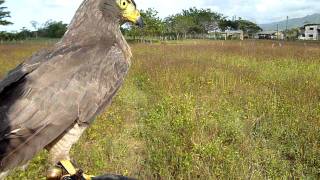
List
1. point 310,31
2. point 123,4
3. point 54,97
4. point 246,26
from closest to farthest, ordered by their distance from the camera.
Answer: point 54,97, point 123,4, point 310,31, point 246,26

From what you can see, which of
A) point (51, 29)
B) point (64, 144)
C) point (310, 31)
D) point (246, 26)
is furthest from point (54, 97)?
point (246, 26)

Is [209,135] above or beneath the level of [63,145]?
beneath

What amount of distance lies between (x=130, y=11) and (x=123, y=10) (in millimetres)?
83

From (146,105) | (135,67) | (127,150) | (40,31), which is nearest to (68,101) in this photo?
(127,150)

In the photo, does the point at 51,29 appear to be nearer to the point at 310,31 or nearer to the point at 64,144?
the point at 310,31

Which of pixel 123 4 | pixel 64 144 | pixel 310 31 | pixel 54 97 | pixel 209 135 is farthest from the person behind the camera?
pixel 310 31

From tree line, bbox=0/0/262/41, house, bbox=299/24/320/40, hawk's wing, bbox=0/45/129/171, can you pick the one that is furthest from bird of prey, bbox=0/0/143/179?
house, bbox=299/24/320/40

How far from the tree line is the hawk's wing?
43.7 metres

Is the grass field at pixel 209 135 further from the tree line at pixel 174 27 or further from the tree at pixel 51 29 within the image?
the tree at pixel 51 29

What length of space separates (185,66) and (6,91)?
11325 mm

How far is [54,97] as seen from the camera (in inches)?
139

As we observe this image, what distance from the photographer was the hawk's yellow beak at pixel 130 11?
4.20 m

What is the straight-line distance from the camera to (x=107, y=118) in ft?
27.4

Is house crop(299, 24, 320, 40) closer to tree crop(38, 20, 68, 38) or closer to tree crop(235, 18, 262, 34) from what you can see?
tree crop(235, 18, 262, 34)
